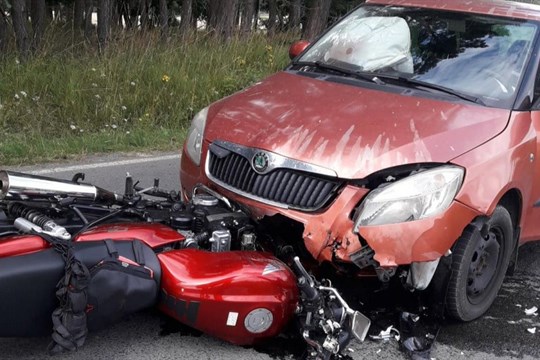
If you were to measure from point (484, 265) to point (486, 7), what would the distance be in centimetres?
204

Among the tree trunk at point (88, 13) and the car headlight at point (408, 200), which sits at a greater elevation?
the car headlight at point (408, 200)

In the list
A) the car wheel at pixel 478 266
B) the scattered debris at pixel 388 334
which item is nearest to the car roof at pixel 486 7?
the car wheel at pixel 478 266

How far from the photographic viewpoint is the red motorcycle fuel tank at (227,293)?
10.4 feet

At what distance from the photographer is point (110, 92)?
342 inches

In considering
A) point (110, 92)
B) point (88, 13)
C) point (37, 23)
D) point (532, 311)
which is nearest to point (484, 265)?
point (532, 311)

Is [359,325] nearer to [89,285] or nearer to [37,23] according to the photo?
[89,285]

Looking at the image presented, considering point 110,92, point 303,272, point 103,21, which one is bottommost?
point 110,92

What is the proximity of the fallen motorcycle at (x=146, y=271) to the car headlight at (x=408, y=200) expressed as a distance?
1.38ft

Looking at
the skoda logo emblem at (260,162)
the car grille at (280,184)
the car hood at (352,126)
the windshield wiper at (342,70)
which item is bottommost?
the car grille at (280,184)

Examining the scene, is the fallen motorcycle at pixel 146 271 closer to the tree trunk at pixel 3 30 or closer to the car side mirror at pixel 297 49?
the car side mirror at pixel 297 49

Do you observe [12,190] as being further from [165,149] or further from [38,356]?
[165,149]

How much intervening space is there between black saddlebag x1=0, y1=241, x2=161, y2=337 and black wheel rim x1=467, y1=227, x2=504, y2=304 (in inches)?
68.6

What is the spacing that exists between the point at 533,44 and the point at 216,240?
2515mm

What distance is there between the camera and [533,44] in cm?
446
